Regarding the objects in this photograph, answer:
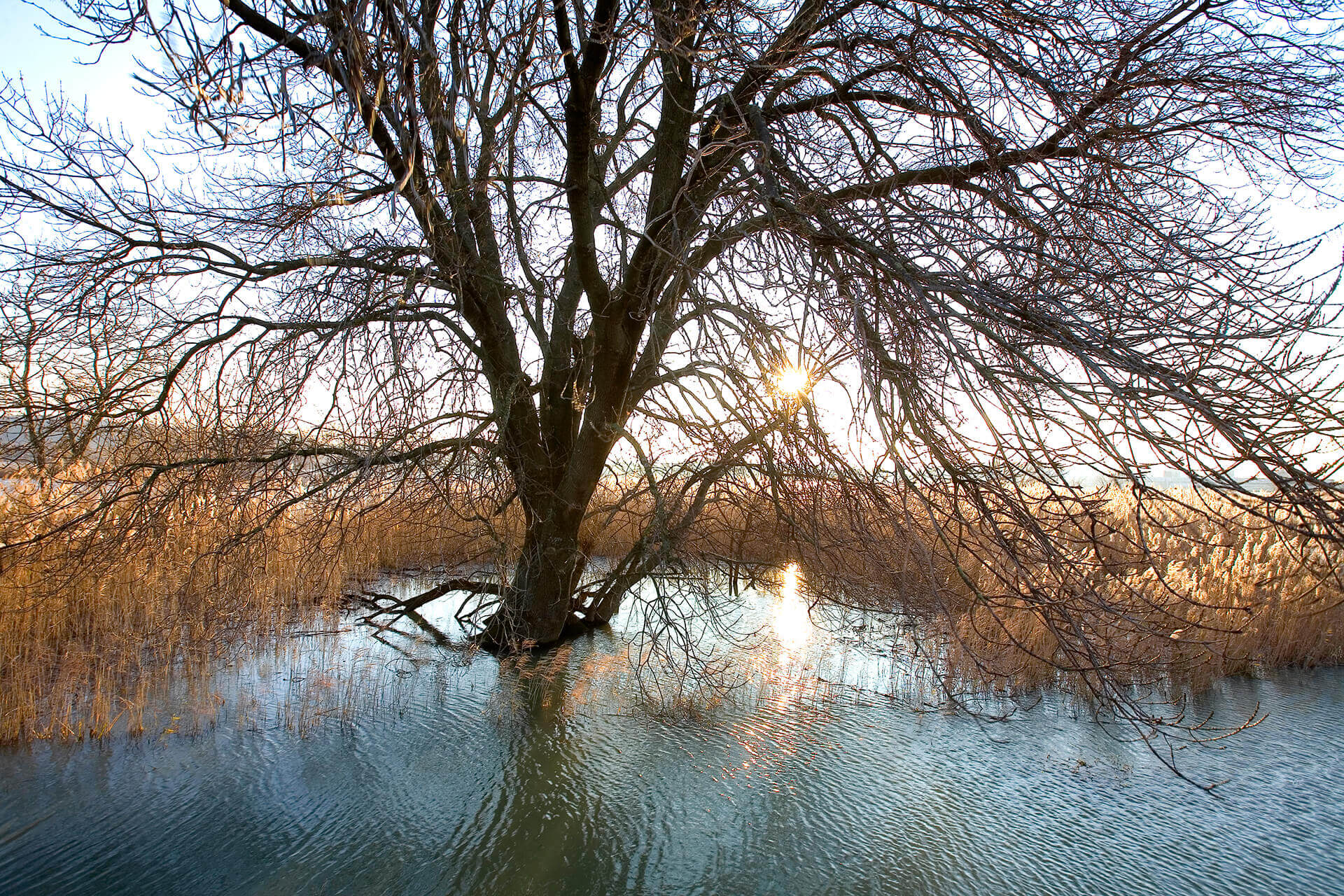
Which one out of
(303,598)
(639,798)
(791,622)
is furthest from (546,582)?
(303,598)

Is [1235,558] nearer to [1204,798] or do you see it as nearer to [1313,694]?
[1313,694]

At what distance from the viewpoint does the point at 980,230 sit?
8.77 ft

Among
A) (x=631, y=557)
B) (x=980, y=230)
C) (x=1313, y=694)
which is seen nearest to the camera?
(x=980, y=230)

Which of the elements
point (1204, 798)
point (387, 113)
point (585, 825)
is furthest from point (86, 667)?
point (1204, 798)

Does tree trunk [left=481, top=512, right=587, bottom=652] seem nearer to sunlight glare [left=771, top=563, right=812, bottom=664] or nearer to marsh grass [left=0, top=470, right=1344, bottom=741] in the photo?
marsh grass [left=0, top=470, right=1344, bottom=741]

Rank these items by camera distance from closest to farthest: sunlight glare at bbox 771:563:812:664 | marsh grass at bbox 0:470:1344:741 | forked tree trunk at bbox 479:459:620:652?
marsh grass at bbox 0:470:1344:741
forked tree trunk at bbox 479:459:620:652
sunlight glare at bbox 771:563:812:664

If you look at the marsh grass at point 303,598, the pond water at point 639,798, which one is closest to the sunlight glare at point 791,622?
the marsh grass at point 303,598

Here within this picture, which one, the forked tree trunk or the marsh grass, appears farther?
the forked tree trunk

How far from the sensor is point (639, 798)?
4.93 metres

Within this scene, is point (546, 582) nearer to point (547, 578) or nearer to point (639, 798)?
point (547, 578)

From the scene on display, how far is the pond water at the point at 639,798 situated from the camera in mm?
4113

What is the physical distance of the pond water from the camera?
4.11 metres

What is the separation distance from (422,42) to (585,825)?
13.8 ft

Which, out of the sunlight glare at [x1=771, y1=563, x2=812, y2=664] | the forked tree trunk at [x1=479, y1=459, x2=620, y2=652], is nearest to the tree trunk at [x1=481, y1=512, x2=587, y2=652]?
the forked tree trunk at [x1=479, y1=459, x2=620, y2=652]
